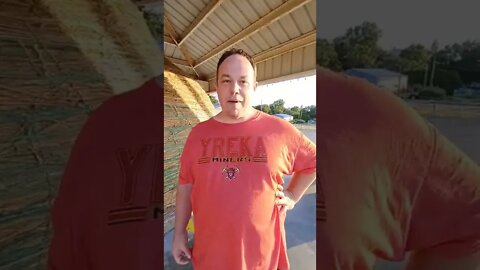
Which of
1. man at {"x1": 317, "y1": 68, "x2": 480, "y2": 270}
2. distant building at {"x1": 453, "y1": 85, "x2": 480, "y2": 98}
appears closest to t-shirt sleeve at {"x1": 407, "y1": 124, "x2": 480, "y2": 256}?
man at {"x1": 317, "y1": 68, "x2": 480, "y2": 270}

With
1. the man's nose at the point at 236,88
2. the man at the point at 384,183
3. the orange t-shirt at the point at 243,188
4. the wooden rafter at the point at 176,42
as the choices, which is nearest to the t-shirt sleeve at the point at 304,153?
the orange t-shirt at the point at 243,188

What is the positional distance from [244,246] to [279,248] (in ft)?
0.39

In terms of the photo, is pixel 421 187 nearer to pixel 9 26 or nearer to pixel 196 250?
pixel 196 250

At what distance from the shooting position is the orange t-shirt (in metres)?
1.26

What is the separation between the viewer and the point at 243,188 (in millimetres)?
1265

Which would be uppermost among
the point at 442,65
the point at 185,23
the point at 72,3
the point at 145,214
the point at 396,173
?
the point at 185,23

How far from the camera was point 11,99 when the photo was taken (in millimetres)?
1054

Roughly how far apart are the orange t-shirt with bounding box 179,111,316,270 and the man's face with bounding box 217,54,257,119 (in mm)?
51

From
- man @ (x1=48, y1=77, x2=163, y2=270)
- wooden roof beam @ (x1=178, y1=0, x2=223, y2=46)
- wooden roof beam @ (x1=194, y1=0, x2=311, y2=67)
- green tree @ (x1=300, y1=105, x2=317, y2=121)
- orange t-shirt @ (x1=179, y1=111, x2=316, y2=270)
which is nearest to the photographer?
man @ (x1=48, y1=77, x2=163, y2=270)

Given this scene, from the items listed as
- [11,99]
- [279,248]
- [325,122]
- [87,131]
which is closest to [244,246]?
[279,248]

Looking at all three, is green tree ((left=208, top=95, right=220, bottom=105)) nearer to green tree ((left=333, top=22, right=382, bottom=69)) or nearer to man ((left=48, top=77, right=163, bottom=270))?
man ((left=48, top=77, right=163, bottom=270))

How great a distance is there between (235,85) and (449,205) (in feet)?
2.40

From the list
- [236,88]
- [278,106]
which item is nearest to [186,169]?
[236,88]

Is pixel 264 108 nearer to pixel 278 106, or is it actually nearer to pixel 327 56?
pixel 278 106
